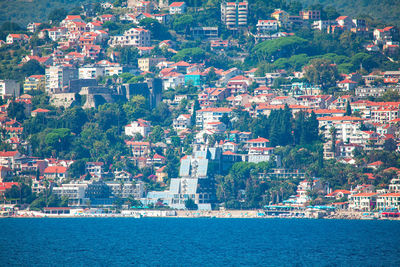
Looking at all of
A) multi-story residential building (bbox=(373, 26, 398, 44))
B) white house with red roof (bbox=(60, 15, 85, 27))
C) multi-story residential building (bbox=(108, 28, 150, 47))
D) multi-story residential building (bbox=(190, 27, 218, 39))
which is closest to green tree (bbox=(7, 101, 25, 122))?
multi-story residential building (bbox=(108, 28, 150, 47))

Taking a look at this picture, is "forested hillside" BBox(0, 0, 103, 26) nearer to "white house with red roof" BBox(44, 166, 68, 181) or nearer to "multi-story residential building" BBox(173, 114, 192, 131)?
"multi-story residential building" BBox(173, 114, 192, 131)

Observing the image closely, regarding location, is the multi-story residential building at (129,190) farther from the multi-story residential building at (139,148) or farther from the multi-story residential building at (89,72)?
the multi-story residential building at (89,72)

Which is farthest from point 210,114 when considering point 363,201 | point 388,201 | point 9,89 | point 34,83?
point 388,201

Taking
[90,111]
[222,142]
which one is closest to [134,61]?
[90,111]

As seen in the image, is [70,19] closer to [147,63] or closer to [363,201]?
[147,63]

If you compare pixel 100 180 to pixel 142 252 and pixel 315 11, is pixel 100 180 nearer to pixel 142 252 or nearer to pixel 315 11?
pixel 142 252

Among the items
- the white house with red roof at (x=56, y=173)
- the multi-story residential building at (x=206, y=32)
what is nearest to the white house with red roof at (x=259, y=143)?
the white house with red roof at (x=56, y=173)
